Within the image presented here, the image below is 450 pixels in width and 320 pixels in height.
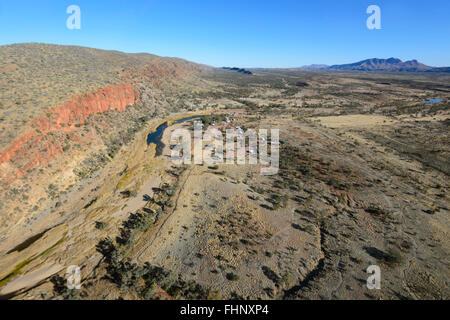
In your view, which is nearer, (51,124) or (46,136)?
(46,136)

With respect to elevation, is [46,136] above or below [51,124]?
below

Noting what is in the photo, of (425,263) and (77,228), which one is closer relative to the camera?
(425,263)

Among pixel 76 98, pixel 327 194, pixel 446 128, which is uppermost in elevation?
pixel 76 98

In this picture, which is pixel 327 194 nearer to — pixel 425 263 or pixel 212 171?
pixel 425 263

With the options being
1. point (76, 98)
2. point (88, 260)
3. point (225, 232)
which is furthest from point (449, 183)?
point (76, 98)

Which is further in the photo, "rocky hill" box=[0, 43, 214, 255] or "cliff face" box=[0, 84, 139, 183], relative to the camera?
"cliff face" box=[0, 84, 139, 183]

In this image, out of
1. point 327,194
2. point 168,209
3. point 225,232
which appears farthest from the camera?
point 327,194

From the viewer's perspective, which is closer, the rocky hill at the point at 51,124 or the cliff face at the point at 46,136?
the rocky hill at the point at 51,124

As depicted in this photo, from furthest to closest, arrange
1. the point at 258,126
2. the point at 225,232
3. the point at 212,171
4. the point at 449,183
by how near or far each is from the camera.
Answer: the point at 258,126, the point at 212,171, the point at 449,183, the point at 225,232
